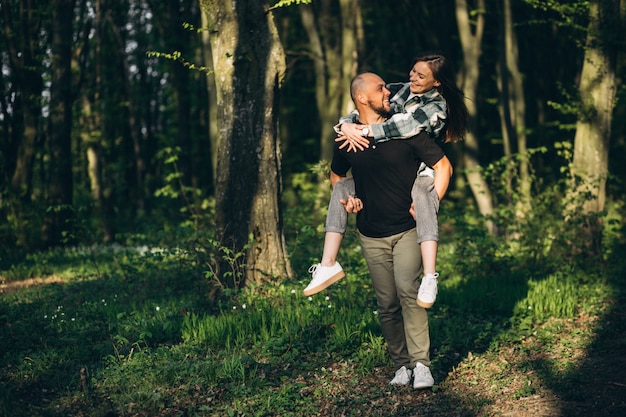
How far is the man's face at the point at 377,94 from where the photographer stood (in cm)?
496

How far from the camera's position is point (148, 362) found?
19.7 feet

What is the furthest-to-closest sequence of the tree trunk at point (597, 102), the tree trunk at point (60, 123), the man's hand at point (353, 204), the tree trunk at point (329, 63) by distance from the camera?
the tree trunk at point (329, 63) → the tree trunk at point (60, 123) → the tree trunk at point (597, 102) → the man's hand at point (353, 204)

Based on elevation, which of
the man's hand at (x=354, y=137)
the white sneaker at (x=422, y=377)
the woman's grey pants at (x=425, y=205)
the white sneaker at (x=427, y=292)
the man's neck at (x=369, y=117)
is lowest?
the white sneaker at (x=422, y=377)

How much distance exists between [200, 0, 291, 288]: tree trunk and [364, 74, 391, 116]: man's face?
347cm

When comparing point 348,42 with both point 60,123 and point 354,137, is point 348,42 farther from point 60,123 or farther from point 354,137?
point 354,137

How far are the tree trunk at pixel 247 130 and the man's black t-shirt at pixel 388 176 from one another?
3234 mm

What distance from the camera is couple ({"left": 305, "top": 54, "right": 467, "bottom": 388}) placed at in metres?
4.91

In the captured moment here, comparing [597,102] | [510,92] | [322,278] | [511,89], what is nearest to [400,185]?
[322,278]

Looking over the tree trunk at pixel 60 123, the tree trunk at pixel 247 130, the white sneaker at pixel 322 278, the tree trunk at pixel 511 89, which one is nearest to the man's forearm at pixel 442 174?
the white sneaker at pixel 322 278

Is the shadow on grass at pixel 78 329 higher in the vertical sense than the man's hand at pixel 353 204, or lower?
lower

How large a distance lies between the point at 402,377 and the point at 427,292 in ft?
3.04

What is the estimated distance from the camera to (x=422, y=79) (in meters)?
4.96

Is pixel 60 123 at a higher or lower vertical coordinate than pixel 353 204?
higher

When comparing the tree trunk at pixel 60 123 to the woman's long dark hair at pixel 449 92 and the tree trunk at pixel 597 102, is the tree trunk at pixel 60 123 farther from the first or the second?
the woman's long dark hair at pixel 449 92
